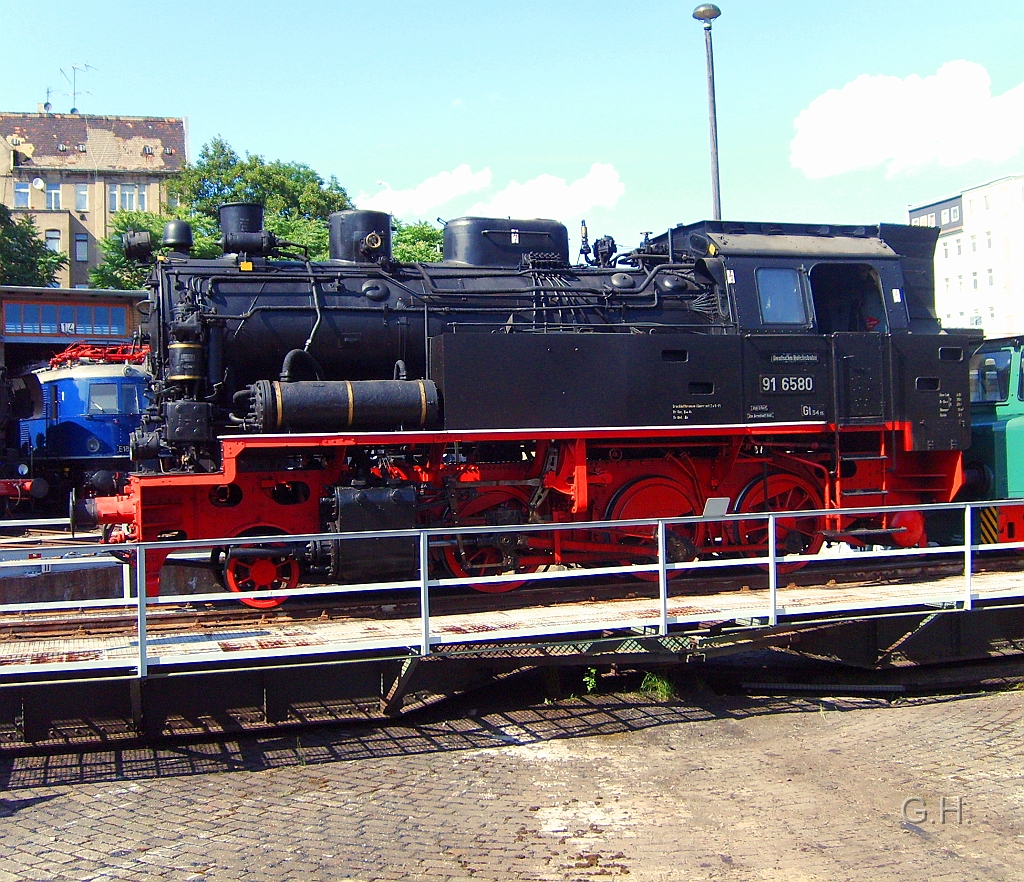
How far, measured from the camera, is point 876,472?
1069 centimetres

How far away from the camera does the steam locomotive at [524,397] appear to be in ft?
29.1

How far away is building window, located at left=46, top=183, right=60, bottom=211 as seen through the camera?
51344mm

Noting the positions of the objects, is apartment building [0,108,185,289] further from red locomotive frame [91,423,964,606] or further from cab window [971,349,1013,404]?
cab window [971,349,1013,404]

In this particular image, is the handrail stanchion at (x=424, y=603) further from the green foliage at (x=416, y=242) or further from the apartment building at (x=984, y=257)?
the apartment building at (x=984, y=257)

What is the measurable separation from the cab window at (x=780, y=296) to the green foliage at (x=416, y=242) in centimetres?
1618

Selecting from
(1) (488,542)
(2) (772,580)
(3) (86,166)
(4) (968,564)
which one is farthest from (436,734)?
(3) (86,166)

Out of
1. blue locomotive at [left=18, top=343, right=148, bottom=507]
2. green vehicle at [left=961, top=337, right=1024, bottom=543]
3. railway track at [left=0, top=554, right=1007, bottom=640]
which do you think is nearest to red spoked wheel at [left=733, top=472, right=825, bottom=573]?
railway track at [left=0, top=554, right=1007, bottom=640]

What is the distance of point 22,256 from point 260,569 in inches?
1135

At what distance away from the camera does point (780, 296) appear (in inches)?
413

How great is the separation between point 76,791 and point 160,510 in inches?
131

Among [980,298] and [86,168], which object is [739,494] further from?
[980,298]

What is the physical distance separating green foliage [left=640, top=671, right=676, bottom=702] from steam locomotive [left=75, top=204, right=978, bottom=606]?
1361 millimetres

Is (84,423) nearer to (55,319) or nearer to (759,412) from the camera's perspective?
(55,319)

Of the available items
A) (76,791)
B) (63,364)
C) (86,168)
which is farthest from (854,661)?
(86,168)
